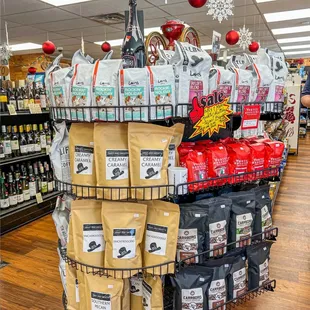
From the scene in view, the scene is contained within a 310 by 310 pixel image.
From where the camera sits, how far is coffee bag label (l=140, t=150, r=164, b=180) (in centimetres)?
131

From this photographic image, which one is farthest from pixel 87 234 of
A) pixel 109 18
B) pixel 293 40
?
pixel 293 40

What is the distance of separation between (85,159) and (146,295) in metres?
0.70

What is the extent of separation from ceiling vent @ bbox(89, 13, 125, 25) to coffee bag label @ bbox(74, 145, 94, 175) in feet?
16.8

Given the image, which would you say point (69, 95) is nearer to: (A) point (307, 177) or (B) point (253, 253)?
(B) point (253, 253)

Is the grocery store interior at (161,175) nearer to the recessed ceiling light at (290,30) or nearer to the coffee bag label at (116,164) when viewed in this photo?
the coffee bag label at (116,164)

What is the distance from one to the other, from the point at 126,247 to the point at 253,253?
77 cm

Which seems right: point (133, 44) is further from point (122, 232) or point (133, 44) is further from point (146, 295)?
point (146, 295)

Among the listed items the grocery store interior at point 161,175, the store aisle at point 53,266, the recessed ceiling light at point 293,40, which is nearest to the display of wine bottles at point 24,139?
the store aisle at point 53,266

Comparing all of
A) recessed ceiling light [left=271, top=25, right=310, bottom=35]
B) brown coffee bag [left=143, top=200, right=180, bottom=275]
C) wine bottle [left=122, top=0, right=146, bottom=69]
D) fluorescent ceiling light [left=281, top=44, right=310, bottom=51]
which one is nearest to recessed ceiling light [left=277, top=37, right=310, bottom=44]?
fluorescent ceiling light [left=281, top=44, right=310, bottom=51]

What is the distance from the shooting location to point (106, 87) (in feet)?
4.14

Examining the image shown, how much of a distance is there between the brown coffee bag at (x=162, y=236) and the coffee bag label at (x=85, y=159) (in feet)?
1.09

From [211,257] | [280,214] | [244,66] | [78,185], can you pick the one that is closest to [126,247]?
[78,185]

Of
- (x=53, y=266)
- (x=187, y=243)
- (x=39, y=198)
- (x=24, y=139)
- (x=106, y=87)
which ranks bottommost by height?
(x=53, y=266)

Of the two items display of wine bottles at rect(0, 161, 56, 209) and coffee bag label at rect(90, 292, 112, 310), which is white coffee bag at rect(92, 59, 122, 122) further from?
display of wine bottles at rect(0, 161, 56, 209)
